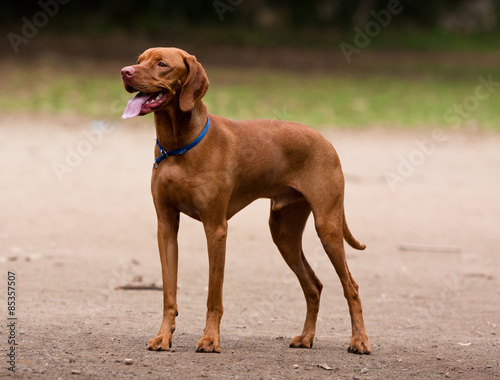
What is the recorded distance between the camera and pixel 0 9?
26672 mm

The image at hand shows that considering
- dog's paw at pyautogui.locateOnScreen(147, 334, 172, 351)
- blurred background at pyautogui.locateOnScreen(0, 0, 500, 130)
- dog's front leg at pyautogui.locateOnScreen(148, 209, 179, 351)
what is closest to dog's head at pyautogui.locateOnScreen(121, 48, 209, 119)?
dog's front leg at pyautogui.locateOnScreen(148, 209, 179, 351)

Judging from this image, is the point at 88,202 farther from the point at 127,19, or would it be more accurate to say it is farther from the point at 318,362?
the point at 127,19

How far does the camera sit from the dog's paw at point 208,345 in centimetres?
586

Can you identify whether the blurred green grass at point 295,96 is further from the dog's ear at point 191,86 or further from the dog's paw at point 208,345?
the dog's paw at point 208,345

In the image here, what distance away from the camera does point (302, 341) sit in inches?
254

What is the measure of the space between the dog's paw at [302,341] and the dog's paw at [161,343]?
3.28 feet

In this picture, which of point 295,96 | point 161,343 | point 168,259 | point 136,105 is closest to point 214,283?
point 168,259

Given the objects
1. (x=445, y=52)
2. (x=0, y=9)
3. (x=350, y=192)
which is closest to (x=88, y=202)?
(x=350, y=192)

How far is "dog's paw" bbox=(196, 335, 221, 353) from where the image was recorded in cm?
586

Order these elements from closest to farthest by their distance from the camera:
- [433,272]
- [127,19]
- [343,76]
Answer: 1. [433,272]
2. [343,76]
3. [127,19]

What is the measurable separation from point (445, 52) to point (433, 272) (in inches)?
783

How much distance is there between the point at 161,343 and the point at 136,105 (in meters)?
1.49

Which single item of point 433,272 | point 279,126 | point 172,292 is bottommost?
point 433,272

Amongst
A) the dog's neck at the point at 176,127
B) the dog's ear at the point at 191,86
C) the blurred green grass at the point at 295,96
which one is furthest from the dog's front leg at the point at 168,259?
the blurred green grass at the point at 295,96
